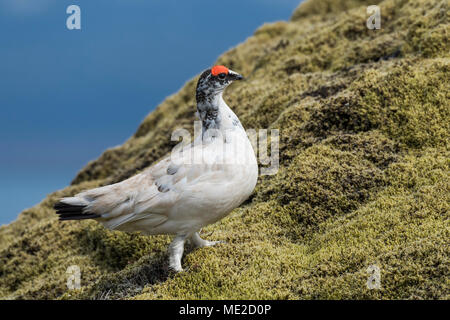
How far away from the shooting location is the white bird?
602 centimetres

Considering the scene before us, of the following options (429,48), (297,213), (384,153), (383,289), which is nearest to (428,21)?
(429,48)

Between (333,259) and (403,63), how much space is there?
4.74 metres

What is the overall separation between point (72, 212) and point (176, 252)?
146 cm

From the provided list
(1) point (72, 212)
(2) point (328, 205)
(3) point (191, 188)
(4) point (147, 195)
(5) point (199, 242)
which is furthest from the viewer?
(2) point (328, 205)

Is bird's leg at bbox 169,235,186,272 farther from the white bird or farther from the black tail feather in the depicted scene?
the black tail feather

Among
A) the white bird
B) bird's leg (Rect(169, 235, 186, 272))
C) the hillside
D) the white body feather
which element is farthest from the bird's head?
the hillside

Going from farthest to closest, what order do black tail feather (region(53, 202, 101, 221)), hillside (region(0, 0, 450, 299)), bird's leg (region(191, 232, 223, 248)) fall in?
bird's leg (region(191, 232, 223, 248)) → black tail feather (region(53, 202, 101, 221)) → hillside (region(0, 0, 450, 299))

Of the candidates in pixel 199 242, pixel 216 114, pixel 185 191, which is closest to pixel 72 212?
pixel 185 191

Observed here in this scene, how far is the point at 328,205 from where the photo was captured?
755 cm

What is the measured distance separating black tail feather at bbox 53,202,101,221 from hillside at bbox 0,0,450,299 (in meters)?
1.21

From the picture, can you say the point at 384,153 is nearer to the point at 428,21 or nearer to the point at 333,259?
the point at 333,259

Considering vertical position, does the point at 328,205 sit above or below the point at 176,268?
above

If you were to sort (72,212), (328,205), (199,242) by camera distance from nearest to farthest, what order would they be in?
(72,212), (199,242), (328,205)

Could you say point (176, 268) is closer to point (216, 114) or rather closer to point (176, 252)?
point (176, 252)
